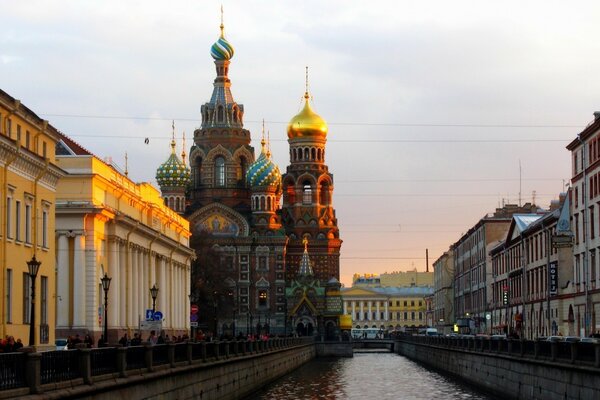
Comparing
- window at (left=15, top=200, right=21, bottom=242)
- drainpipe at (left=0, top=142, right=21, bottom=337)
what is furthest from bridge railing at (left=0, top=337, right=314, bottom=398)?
window at (left=15, top=200, right=21, bottom=242)

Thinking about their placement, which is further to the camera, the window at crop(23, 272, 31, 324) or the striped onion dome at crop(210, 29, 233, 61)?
the striped onion dome at crop(210, 29, 233, 61)

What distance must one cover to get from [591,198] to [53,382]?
48.3 meters

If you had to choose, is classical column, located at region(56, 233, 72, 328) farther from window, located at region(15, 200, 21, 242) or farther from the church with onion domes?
the church with onion domes

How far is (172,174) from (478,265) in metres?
56.9

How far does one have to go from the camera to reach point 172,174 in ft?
581

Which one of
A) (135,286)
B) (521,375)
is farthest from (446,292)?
(521,375)

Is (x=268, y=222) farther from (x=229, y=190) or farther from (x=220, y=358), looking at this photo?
(x=220, y=358)

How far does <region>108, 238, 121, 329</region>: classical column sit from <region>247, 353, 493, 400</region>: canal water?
28.7ft

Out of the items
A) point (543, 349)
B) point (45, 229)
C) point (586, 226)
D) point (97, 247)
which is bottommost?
point (543, 349)

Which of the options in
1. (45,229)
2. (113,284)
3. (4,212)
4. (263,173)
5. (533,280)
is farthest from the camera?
(263,173)

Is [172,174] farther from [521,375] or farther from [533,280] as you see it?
→ [521,375]

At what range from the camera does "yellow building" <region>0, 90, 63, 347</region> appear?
4538 cm

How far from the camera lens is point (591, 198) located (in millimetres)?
70375

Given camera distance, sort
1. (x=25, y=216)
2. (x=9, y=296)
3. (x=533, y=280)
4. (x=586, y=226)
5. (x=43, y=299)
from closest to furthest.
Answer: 1. (x=9, y=296)
2. (x=25, y=216)
3. (x=43, y=299)
4. (x=586, y=226)
5. (x=533, y=280)
